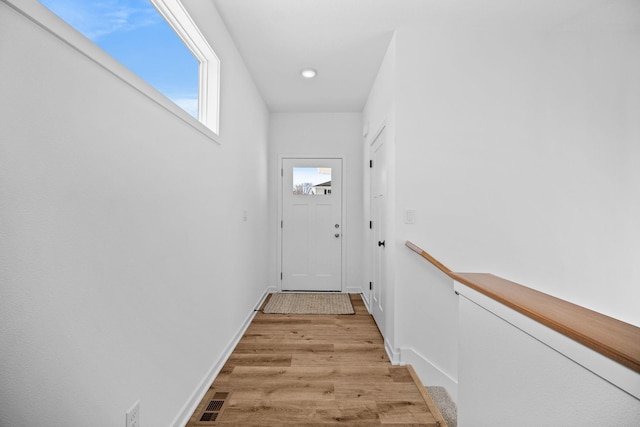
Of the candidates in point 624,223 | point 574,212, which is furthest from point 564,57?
point 624,223

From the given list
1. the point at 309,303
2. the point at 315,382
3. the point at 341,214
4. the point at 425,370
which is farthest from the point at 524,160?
the point at 309,303

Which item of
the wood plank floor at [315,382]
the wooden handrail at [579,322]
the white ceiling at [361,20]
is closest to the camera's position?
the wooden handrail at [579,322]

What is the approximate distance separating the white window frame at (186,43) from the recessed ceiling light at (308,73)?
1183mm

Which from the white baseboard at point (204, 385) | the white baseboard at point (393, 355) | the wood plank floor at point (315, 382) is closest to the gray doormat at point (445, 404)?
the wood plank floor at point (315, 382)

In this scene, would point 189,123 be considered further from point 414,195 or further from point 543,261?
point 543,261

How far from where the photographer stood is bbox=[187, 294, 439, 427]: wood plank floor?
1.73 m

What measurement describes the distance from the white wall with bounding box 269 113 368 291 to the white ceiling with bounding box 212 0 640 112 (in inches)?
55.0

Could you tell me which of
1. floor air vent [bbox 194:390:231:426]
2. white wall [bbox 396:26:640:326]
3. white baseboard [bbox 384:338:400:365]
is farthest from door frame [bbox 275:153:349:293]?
floor air vent [bbox 194:390:231:426]

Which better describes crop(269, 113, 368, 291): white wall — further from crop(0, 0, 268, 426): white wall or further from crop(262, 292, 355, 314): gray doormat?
crop(0, 0, 268, 426): white wall

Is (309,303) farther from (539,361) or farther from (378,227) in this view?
(539,361)

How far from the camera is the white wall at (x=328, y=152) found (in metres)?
4.38

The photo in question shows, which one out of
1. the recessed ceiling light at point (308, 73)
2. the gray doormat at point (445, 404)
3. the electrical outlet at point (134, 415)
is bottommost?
the gray doormat at point (445, 404)

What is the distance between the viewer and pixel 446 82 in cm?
235

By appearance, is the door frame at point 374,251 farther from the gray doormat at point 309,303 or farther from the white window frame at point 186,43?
the white window frame at point 186,43
